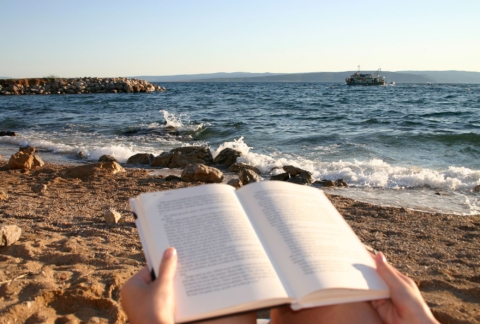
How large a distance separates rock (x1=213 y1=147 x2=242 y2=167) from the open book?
6422 mm

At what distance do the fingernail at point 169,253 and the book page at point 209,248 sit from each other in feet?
0.12

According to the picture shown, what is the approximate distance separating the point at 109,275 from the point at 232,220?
5.10ft

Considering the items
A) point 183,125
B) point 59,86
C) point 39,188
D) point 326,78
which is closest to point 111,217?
point 39,188

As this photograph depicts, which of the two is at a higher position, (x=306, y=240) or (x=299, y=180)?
(x=306, y=240)

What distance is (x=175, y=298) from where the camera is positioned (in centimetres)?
116

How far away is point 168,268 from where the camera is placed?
46.5 inches

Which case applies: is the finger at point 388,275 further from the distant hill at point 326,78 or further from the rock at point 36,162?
the distant hill at point 326,78

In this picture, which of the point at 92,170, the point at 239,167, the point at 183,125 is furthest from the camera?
the point at 183,125

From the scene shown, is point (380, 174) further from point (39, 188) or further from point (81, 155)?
point (81, 155)

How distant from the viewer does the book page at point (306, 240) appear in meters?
1.23

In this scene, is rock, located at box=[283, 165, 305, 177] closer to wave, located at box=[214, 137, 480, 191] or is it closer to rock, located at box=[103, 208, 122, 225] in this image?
wave, located at box=[214, 137, 480, 191]

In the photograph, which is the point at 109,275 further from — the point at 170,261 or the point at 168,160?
the point at 168,160

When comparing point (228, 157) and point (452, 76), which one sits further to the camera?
point (452, 76)

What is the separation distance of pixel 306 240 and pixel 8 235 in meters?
2.51
